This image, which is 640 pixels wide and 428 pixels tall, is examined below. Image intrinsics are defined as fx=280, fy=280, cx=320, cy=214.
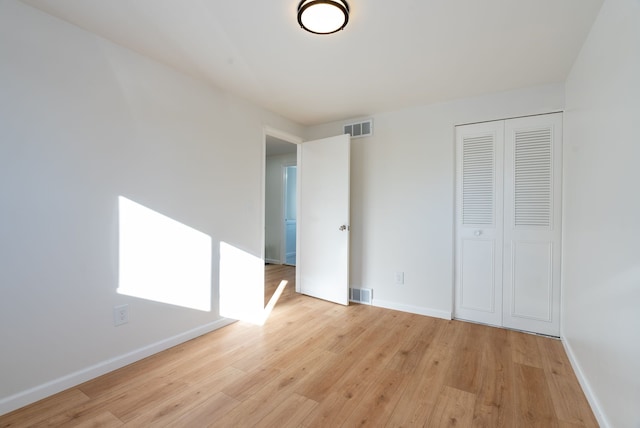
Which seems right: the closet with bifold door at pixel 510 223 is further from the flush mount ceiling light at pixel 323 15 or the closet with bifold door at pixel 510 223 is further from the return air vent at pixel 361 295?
the flush mount ceiling light at pixel 323 15

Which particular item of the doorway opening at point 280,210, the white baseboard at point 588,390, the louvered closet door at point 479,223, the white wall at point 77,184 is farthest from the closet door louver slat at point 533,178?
the doorway opening at point 280,210

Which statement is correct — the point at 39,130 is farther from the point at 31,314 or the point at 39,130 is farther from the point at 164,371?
the point at 164,371

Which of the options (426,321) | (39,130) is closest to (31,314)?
(39,130)

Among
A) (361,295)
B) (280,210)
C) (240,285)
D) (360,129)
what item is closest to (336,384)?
(240,285)

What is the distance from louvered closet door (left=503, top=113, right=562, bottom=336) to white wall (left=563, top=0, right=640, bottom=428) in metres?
0.40

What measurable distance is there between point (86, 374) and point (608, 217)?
129 inches

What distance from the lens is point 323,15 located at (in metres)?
1.63

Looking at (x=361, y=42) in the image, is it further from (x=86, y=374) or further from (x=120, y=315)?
(x=86, y=374)

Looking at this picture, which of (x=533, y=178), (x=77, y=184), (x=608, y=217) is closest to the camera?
(x=608, y=217)

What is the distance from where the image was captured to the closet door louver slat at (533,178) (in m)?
2.60

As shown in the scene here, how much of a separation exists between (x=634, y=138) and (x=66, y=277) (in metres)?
3.13

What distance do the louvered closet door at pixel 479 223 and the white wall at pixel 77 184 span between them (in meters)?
2.64

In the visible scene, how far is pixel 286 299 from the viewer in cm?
363

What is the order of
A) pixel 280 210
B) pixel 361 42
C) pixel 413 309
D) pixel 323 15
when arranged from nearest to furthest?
1. pixel 323 15
2. pixel 361 42
3. pixel 413 309
4. pixel 280 210
